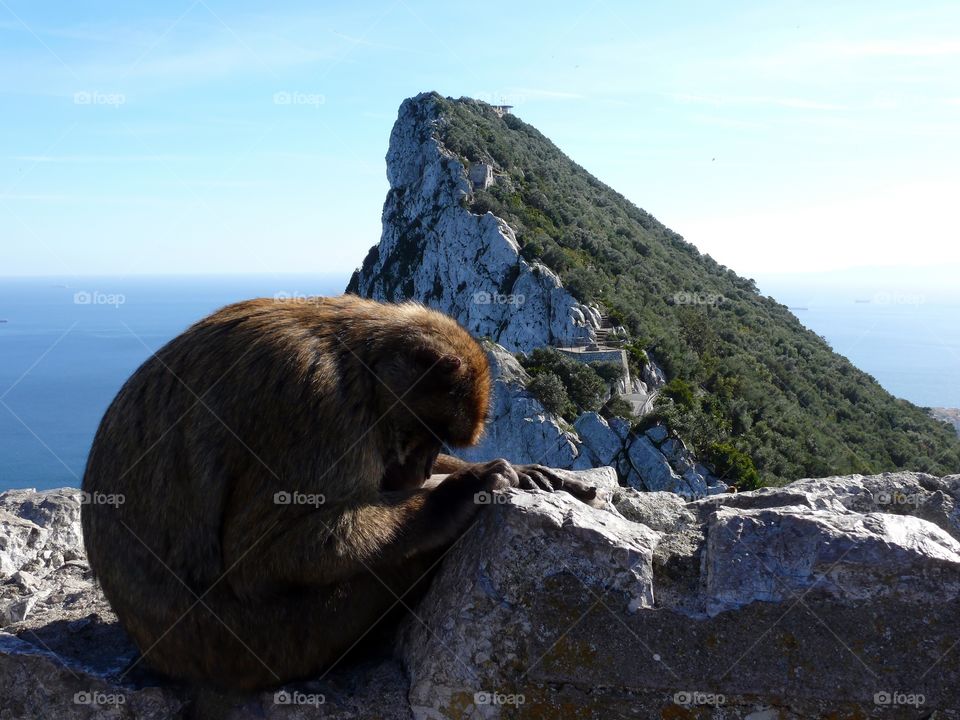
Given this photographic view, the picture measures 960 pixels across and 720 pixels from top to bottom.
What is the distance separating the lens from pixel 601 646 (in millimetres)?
2639

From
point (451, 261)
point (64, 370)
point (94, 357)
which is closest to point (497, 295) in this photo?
point (451, 261)

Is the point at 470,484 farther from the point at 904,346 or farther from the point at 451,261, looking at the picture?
the point at 904,346

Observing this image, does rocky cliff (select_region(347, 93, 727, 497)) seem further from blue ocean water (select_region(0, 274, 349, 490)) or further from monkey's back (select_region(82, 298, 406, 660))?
monkey's back (select_region(82, 298, 406, 660))

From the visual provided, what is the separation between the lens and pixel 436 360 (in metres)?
3.36

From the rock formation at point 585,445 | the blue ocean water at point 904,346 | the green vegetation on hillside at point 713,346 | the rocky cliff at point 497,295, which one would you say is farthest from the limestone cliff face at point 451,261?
the blue ocean water at point 904,346

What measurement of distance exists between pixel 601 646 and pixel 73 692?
6.47 ft

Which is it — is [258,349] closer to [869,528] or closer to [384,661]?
[384,661]

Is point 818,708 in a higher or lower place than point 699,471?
higher

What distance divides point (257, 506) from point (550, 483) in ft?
4.16

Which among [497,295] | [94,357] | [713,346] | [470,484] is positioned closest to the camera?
[470,484]

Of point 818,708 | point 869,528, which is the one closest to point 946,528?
point 869,528

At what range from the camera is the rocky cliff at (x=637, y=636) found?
255cm

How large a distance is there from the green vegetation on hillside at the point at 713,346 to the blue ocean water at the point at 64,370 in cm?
1530

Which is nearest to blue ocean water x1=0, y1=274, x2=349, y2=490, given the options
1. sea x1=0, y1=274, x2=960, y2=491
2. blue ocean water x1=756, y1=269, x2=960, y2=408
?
sea x1=0, y1=274, x2=960, y2=491
